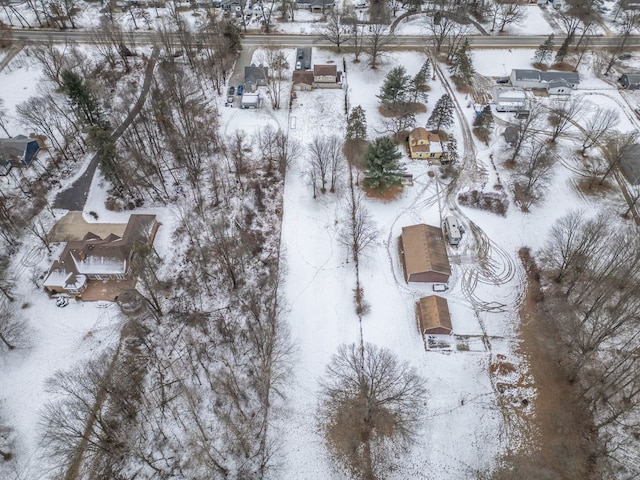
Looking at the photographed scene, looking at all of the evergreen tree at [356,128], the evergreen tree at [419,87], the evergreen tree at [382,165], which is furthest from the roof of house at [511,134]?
the evergreen tree at [356,128]

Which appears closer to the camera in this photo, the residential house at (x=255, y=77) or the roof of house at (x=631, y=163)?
the roof of house at (x=631, y=163)

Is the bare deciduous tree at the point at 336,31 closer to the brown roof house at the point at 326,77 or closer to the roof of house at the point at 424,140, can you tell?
the brown roof house at the point at 326,77

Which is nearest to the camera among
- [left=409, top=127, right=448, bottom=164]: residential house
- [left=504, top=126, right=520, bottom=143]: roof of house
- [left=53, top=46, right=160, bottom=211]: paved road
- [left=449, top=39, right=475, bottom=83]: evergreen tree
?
[left=53, top=46, right=160, bottom=211]: paved road

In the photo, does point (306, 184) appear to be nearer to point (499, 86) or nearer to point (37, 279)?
point (37, 279)

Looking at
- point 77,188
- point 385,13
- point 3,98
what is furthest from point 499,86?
point 3,98

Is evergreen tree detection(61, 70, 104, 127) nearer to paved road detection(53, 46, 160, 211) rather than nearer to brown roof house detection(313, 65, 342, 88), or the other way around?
paved road detection(53, 46, 160, 211)

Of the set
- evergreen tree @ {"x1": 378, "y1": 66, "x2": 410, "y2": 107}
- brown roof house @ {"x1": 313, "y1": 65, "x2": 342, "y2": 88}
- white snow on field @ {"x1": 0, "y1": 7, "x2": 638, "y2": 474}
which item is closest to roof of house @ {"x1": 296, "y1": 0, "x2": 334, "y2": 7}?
brown roof house @ {"x1": 313, "y1": 65, "x2": 342, "y2": 88}
